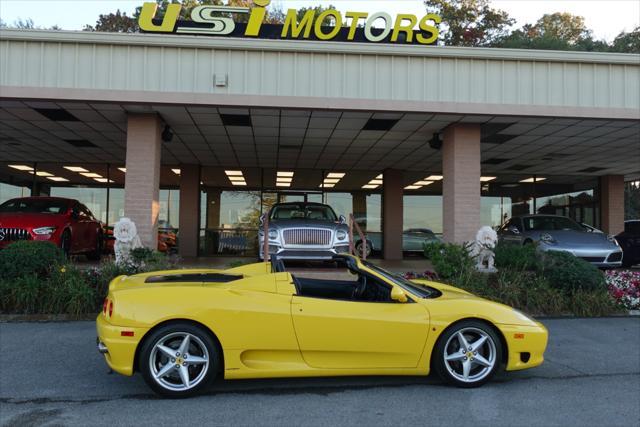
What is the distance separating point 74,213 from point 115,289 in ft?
27.2

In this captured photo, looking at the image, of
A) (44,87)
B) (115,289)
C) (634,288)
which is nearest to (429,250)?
(634,288)

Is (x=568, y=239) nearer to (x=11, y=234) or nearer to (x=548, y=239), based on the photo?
(x=548, y=239)

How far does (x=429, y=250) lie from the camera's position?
32.2ft

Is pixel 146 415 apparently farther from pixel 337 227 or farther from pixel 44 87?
pixel 44 87

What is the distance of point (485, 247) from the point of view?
10.3m

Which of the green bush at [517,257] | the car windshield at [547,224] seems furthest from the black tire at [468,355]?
the car windshield at [547,224]

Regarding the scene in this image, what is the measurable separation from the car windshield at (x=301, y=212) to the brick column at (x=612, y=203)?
1369cm

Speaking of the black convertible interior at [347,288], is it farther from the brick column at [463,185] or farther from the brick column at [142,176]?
the brick column at [463,185]

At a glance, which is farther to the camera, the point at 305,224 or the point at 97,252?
the point at 97,252

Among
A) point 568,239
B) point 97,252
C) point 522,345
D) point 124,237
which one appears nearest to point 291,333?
point 522,345

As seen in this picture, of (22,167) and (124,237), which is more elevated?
(22,167)

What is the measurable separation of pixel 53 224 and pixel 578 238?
38.4ft

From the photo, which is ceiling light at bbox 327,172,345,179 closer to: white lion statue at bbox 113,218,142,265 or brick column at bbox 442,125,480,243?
brick column at bbox 442,125,480,243

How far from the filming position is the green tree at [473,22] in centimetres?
4088
